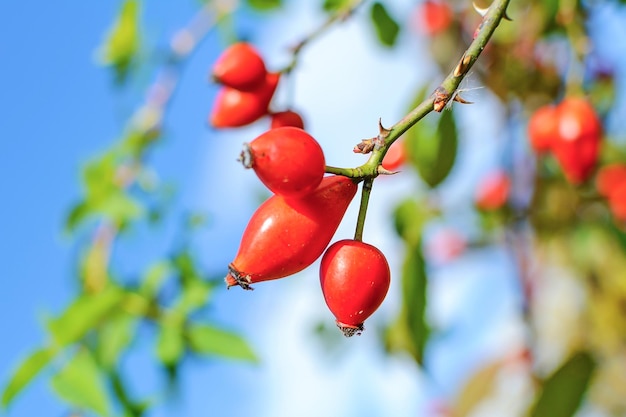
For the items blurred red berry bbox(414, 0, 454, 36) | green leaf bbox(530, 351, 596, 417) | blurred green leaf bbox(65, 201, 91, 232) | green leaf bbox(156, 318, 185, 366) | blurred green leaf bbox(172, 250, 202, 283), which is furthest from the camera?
blurred red berry bbox(414, 0, 454, 36)

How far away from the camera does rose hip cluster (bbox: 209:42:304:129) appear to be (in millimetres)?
1213

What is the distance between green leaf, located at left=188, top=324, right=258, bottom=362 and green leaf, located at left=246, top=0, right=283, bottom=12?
3.60 ft

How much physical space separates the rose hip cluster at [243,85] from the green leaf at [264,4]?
46.4 inches

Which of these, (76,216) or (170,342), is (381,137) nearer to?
(170,342)

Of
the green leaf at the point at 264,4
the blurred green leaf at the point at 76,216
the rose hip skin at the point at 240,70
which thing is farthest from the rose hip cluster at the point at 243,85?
the green leaf at the point at 264,4

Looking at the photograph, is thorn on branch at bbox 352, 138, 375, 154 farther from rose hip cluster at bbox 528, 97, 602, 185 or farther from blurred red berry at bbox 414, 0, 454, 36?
blurred red berry at bbox 414, 0, 454, 36

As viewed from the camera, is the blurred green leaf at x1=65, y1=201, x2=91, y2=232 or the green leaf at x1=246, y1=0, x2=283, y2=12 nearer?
the blurred green leaf at x1=65, y1=201, x2=91, y2=232

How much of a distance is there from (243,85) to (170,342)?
878mm

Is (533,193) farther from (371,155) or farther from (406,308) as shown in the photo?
(371,155)

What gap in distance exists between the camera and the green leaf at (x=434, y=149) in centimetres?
142

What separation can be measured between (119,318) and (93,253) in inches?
15.6

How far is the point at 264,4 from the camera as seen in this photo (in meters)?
2.36

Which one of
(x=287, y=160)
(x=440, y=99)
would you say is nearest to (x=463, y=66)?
(x=440, y=99)

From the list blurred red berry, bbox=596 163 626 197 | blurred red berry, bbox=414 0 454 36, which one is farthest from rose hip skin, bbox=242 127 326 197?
Answer: blurred red berry, bbox=414 0 454 36
